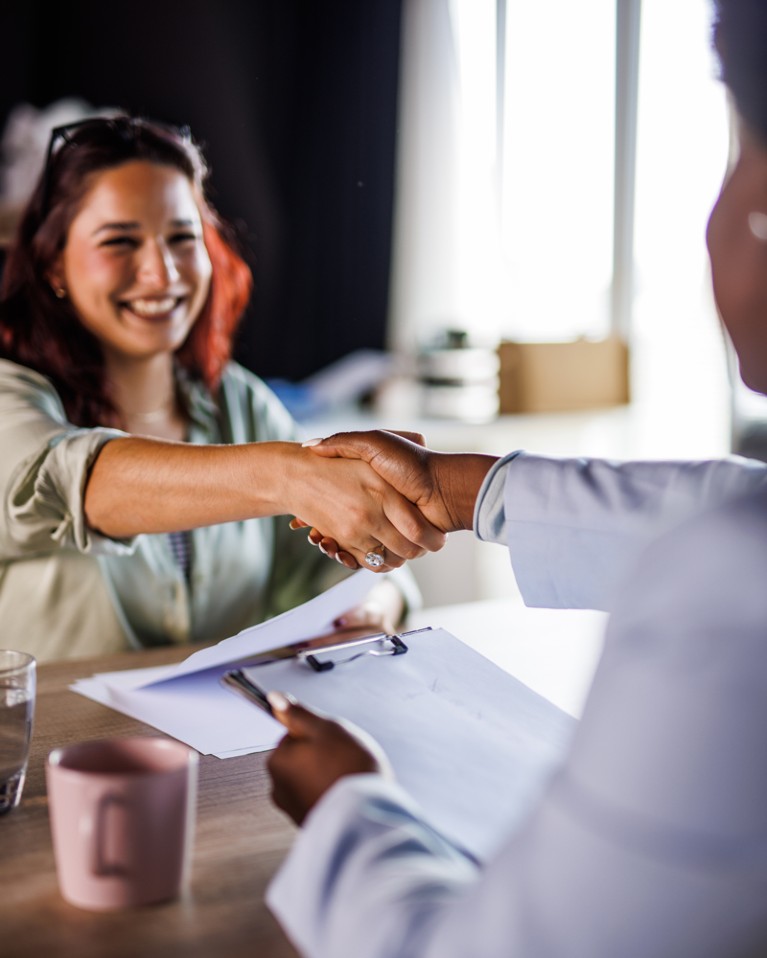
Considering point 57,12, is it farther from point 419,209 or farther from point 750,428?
point 750,428

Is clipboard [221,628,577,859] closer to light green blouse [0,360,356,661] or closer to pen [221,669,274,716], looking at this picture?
pen [221,669,274,716]

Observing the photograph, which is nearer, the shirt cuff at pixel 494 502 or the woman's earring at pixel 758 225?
the woman's earring at pixel 758 225

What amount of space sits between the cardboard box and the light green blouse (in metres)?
1.37

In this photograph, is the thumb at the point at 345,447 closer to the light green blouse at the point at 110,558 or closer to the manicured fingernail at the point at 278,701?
the light green blouse at the point at 110,558

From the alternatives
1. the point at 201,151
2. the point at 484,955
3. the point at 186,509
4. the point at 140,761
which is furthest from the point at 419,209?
the point at 484,955

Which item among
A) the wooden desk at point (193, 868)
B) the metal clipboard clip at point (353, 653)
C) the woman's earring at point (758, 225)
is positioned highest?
the woman's earring at point (758, 225)

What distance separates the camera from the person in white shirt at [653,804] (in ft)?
1.35

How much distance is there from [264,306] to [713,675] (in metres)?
2.92

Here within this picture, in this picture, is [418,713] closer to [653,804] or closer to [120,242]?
[653,804]

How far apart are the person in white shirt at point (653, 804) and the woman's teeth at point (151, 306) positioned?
1133 millimetres

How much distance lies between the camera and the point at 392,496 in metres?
1.15

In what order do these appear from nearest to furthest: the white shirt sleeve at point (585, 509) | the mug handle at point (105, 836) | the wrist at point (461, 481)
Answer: the mug handle at point (105, 836)
the white shirt sleeve at point (585, 509)
the wrist at point (461, 481)

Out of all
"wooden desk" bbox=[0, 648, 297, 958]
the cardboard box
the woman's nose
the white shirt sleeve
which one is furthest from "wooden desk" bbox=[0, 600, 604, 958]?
the cardboard box

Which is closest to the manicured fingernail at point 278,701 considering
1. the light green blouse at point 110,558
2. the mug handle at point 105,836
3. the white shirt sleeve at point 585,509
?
the mug handle at point 105,836
